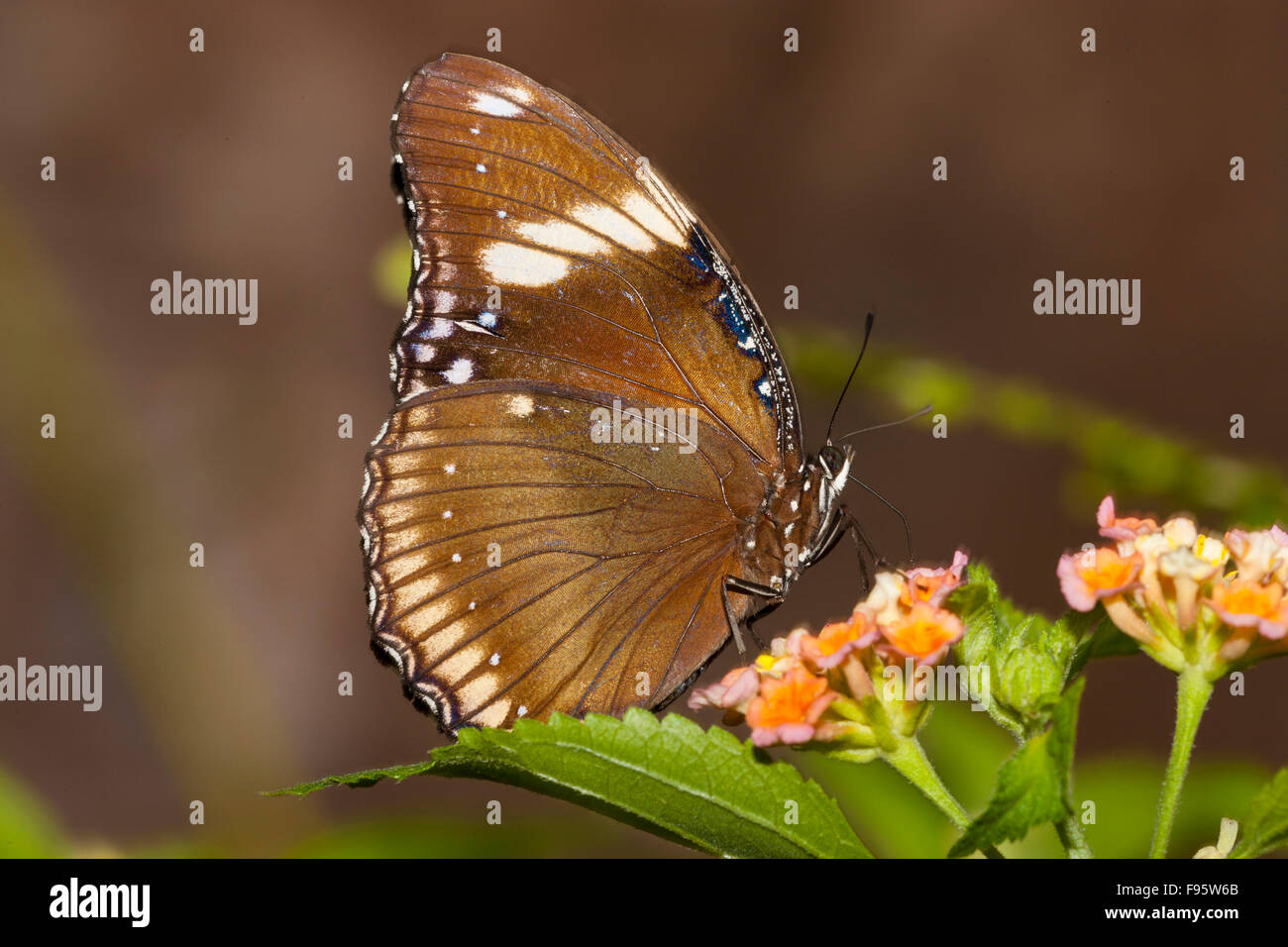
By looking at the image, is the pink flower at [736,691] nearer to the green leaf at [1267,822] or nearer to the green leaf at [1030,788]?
the green leaf at [1030,788]

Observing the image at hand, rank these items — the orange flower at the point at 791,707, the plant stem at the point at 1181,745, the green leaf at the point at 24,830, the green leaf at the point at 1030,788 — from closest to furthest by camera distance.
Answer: the green leaf at the point at 1030,788, the plant stem at the point at 1181,745, the orange flower at the point at 791,707, the green leaf at the point at 24,830

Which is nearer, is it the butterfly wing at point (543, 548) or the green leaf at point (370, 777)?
the green leaf at point (370, 777)

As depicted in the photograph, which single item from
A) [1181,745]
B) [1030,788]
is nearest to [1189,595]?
[1181,745]

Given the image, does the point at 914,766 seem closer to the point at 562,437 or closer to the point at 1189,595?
the point at 1189,595

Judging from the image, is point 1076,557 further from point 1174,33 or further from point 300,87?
point 300,87

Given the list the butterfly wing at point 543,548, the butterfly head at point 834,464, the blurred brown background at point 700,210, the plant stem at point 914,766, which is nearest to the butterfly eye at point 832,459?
the butterfly head at point 834,464

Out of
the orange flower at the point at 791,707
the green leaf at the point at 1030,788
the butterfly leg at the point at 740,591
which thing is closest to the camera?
the green leaf at the point at 1030,788
